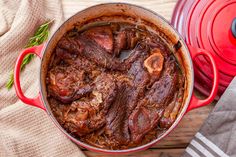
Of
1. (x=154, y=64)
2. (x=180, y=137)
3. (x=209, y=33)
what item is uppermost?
(x=209, y=33)

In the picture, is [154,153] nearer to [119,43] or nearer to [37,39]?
[119,43]

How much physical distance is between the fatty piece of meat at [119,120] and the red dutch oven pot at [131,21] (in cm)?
9

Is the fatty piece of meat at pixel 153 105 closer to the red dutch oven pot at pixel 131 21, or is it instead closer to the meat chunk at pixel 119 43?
the red dutch oven pot at pixel 131 21

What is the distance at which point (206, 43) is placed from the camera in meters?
1.74

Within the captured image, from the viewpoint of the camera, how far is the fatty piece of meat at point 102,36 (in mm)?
1634

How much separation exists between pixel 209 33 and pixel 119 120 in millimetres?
492

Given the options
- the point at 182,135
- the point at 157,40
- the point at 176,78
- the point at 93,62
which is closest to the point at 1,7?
the point at 93,62

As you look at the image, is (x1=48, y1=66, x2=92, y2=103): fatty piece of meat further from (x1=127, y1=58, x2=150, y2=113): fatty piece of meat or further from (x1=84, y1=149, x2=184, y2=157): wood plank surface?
(x1=84, y1=149, x2=184, y2=157): wood plank surface

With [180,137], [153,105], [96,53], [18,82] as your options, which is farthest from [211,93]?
[18,82]

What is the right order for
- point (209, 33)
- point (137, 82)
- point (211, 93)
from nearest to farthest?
point (211, 93) → point (137, 82) → point (209, 33)

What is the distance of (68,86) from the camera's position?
5.23 ft

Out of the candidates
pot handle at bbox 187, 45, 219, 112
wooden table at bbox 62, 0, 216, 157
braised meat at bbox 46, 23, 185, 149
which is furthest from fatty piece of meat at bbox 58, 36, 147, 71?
wooden table at bbox 62, 0, 216, 157

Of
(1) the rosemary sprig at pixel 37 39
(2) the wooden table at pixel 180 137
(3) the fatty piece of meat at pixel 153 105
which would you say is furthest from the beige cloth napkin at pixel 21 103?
(3) the fatty piece of meat at pixel 153 105

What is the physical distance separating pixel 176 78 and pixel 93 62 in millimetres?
302
